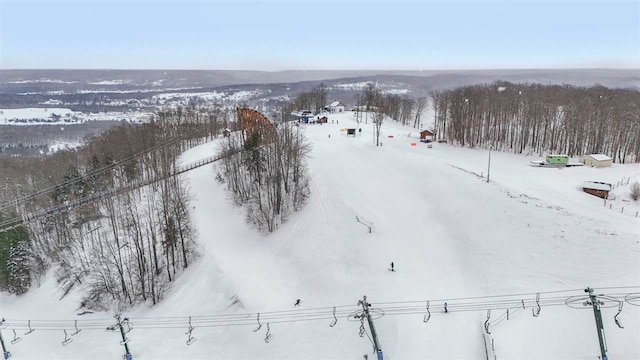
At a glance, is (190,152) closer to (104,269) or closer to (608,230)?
(104,269)

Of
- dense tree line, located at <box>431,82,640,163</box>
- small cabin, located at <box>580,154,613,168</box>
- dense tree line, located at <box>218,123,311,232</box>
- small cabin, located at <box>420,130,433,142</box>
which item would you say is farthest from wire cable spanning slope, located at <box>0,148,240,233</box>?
small cabin, located at <box>580,154,613,168</box>

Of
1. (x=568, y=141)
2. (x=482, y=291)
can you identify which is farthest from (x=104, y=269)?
(x=568, y=141)

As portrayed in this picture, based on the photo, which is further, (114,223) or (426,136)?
(426,136)

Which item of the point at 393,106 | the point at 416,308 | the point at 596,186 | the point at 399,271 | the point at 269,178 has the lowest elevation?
the point at 416,308

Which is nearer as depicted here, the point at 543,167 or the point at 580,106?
the point at 543,167

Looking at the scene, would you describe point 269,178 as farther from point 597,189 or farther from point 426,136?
point 426,136

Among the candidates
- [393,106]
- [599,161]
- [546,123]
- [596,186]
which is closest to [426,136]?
[546,123]

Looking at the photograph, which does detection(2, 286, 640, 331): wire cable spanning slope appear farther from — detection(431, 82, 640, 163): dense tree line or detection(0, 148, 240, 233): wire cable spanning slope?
detection(431, 82, 640, 163): dense tree line
